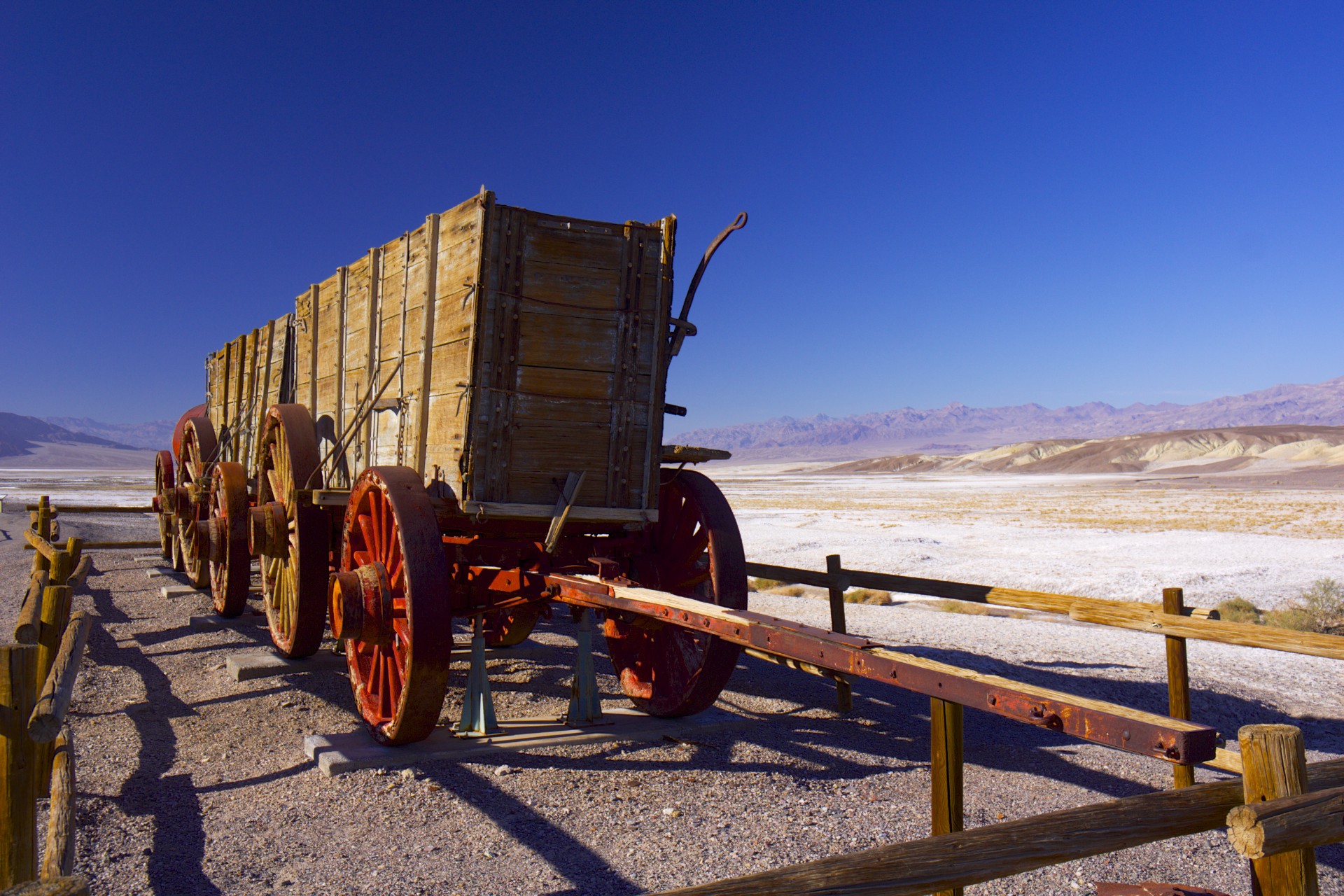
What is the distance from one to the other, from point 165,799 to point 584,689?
2.24 metres

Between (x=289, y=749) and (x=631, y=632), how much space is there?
2.12 meters

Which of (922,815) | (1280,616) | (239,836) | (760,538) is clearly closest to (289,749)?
(239,836)

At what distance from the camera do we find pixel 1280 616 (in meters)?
10.4

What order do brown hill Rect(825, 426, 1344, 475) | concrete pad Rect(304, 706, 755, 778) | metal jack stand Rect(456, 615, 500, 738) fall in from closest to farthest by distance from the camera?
concrete pad Rect(304, 706, 755, 778)
metal jack stand Rect(456, 615, 500, 738)
brown hill Rect(825, 426, 1344, 475)

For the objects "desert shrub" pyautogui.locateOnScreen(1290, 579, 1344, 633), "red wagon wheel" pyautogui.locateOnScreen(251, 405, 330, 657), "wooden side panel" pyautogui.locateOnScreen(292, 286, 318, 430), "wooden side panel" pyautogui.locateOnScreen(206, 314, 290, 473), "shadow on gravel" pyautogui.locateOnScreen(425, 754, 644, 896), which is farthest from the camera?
"desert shrub" pyautogui.locateOnScreen(1290, 579, 1344, 633)

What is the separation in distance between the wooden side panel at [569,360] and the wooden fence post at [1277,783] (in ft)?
11.3

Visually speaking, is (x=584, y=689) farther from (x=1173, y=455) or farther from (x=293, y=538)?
(x=1173, y=455)

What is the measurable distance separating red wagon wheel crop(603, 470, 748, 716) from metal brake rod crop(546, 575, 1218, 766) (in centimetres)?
133

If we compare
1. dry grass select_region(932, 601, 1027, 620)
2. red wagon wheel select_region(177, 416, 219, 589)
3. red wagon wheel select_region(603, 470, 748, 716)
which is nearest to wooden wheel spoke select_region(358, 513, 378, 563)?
red wagon wheel select_region(603, 470, 748, 716)

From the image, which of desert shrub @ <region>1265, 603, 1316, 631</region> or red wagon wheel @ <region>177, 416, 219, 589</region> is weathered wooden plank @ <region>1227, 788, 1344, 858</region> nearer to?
red wagon wheel @ <region>177, 416, 219, 589</region>

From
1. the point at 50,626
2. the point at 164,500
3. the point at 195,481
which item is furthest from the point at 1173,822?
the point at 164,500

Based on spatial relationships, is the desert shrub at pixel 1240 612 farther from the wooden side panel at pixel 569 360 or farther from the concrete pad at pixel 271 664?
the concrete pad at pixel 271 664

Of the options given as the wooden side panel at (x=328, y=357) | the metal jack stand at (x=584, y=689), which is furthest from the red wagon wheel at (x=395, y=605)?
the wooden side panel at (x=328, y=357)

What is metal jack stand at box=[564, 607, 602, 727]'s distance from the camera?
5.30 m
